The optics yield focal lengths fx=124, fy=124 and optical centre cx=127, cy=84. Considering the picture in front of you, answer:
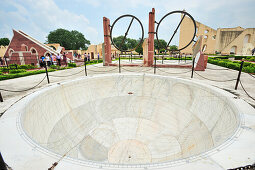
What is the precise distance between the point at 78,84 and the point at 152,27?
9.39 m

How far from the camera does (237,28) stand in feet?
129

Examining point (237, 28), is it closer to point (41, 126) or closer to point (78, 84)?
point (78, 84)

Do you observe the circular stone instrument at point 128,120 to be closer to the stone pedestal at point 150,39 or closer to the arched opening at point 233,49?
the stone pedestal at point 150,39

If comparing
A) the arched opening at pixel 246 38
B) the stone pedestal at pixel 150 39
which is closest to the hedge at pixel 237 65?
the stone pedestal at pixel 150 39

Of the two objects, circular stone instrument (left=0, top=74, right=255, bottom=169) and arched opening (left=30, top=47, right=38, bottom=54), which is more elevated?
arched opening (left=30, top=47, right=38, bottom=54)

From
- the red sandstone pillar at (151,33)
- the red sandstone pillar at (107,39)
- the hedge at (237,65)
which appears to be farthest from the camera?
the red sandstone pillar at (107,39)

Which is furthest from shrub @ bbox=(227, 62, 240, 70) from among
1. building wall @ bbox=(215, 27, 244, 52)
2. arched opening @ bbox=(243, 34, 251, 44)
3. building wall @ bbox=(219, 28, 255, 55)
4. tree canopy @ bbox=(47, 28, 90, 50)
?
tree canopy @ bbox=(47, 28, 90, 50)

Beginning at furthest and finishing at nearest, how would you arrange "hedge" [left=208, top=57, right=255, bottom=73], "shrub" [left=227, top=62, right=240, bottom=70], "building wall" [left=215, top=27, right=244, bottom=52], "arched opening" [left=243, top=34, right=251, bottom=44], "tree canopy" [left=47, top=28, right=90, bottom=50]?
"tree canopy" [left=47, top=28, right=90, bottom=50], "building wall" [left=215, top=27, right=244, bottom=52], "arched opening" [left=243, top=34, right=251, bottom=44], "shrub" [left=227, top=62, right=240, bottom=70], "hedge" [left=208, top=57, right=255, bottom=73]

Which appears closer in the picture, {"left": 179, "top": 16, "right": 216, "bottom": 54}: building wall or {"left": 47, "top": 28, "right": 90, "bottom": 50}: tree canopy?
{"left": 179, "top": 16, "right": 216, "bottom": 54}: building wall

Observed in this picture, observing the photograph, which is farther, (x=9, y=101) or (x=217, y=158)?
(x=9, y=101)

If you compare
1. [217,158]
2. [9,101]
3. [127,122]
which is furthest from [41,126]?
[217,158]

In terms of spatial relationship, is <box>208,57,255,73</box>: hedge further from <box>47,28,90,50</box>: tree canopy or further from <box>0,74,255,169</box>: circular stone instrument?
<box>47,28,90,50</box>: tree canopy

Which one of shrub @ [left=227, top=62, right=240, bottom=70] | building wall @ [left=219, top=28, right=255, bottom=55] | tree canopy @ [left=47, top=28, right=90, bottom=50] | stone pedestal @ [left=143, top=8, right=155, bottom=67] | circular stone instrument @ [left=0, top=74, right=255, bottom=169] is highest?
tree canopy @ [left=47, top=28, right=90, bottom=50]

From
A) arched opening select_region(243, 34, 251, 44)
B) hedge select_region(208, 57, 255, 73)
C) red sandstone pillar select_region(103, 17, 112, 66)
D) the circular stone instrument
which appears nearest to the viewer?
the circular stone instrument
